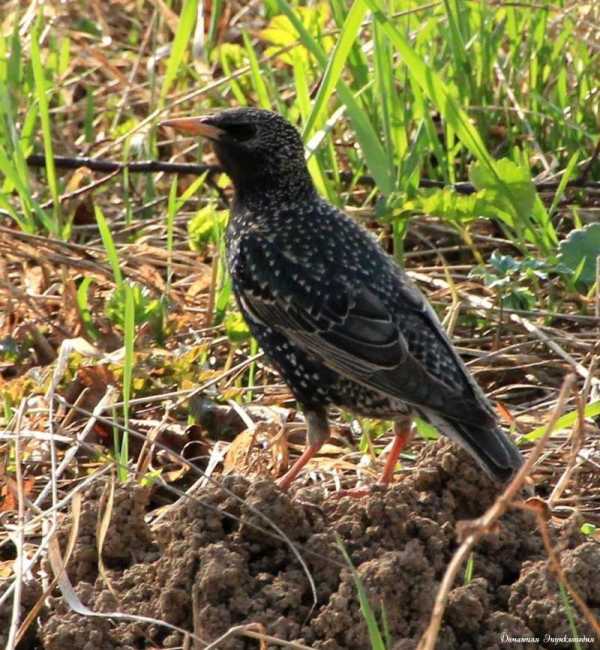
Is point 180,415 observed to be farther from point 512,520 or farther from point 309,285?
point 512,520

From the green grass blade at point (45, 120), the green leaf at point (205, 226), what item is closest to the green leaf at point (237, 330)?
the green leaf at point (205, 226)

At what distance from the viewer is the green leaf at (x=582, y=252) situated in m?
5.66

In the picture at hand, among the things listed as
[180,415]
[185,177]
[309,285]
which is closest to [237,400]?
[180,415]

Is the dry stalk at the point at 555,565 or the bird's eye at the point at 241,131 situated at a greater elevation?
the bird's eye at the point at 241,131

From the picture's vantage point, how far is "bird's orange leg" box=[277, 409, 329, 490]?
4828 millimetres

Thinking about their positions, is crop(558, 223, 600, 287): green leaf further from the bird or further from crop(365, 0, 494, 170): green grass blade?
the bird

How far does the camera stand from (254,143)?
5.43 meters

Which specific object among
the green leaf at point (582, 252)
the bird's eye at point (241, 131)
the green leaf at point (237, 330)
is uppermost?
the bird's eye at point (241, 131)

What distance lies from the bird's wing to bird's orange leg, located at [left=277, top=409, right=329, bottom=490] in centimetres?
19

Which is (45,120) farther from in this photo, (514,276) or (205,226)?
(514,276)

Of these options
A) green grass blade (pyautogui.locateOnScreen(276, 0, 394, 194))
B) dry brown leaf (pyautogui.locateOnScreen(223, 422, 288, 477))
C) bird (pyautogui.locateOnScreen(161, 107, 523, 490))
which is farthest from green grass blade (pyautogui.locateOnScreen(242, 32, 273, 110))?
dry brown leaf (pyautogui.locateOnScreen(223, 422, 288, 477))

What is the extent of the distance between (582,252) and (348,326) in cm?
120

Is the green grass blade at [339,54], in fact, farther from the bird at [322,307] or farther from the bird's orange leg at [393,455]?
the bird's orange leg at [393,455]

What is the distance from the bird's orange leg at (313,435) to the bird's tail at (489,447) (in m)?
0.54
